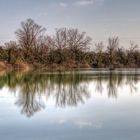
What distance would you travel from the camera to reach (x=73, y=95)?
11.4m

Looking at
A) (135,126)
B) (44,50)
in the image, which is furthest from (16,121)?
(44,50)

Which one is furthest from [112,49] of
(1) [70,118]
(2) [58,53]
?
(1) [70,118]

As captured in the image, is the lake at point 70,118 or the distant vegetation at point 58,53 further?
the distant vegetation at point 58,53

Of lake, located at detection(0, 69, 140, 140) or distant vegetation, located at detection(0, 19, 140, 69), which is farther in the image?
distant vegetation, located at detection(0, 19, 140, 69)

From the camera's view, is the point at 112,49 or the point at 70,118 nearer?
the point at 70,118

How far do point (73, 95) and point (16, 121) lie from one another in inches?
187

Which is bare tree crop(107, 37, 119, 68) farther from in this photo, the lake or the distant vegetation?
the lake

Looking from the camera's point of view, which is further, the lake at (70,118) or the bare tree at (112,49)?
the bare tree at (112,49)

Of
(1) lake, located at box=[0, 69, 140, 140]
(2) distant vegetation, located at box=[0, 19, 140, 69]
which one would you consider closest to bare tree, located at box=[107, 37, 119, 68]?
(2) distant vegetation, located at box=[0, 19, 140, 69]

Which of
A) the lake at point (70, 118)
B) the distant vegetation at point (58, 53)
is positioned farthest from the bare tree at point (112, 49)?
the lake at point (70, 118)

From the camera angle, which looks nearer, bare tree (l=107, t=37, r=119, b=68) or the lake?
the lake

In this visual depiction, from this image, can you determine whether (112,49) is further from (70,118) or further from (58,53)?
(70,118)

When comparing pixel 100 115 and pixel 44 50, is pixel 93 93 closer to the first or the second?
pixel 100 115

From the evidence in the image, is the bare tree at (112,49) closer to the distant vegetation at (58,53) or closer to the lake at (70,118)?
the distant vegetation at (58,53)
